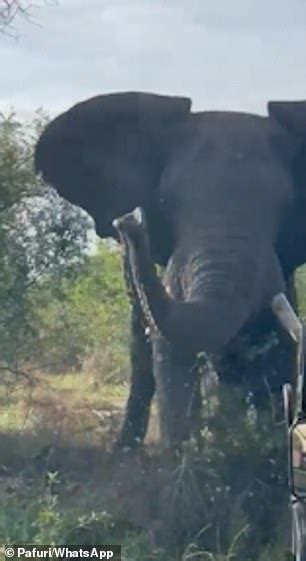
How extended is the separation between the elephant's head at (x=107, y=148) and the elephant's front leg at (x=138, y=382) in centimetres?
72

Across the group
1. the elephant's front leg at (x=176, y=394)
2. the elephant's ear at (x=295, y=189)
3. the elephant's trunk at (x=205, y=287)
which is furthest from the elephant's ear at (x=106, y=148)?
the elephant's front leg at (x=176, y=394)

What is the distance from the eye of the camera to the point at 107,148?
11344 mm

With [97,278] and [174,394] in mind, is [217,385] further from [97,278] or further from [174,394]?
[97,278]

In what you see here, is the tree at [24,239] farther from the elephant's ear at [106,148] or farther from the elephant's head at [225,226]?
the elephant's head at [225,226]

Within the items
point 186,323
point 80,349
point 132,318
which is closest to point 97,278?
point 80,349

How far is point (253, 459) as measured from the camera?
8.54 meters

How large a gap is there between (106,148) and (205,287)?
103 inches

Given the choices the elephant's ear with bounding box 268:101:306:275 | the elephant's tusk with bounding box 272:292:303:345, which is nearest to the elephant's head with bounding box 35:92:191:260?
the elephant's ear with bounding box 268:101:306:275

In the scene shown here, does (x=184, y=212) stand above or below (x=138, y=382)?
above

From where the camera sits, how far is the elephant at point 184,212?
8.83 metres

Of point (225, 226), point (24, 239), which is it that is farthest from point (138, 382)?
point (225, 226)

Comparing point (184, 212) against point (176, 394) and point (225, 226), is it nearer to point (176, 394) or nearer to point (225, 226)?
point (225, 226)

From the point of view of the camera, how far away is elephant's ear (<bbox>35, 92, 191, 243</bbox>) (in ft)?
36.4

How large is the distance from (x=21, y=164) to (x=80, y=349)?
207 cm
